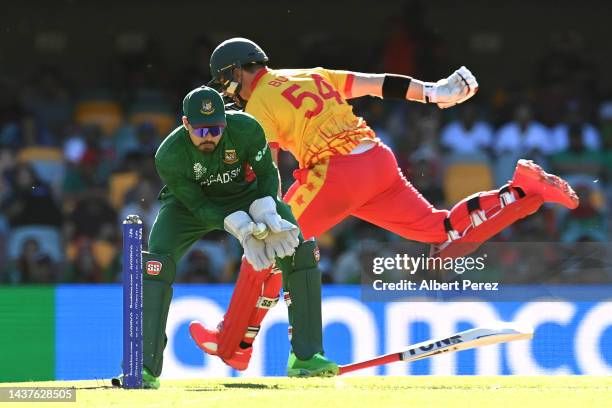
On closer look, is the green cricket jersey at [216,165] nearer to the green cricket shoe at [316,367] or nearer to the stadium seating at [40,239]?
the green cricket shoe at [316,367]

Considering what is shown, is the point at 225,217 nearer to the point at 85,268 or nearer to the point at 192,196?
the point at 192,196

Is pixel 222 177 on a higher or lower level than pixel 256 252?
higher

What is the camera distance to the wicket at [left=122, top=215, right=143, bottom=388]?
610 centimetres

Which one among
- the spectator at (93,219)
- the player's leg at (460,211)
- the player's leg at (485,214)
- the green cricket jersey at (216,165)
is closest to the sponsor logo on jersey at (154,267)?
the green cricket jersey at (216,165)

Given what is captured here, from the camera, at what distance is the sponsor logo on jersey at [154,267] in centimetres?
670

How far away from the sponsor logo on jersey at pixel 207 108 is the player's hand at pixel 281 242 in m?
0.69

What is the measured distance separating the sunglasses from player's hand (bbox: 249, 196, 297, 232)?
1.35 feet

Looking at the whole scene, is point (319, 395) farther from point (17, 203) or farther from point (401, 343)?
point (17, 203)

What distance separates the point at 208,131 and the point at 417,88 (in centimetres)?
191

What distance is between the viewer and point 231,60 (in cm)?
773

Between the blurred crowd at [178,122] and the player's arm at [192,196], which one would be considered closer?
the player's arm at [192,196]

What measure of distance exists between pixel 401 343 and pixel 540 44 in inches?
273

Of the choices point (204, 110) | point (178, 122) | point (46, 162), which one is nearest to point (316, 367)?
point (204, 110)

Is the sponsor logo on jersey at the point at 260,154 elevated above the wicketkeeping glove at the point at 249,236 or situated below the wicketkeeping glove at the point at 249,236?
above
